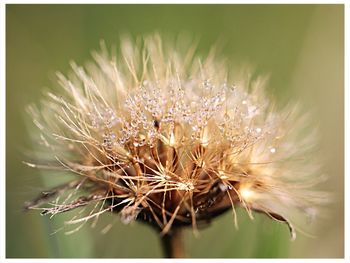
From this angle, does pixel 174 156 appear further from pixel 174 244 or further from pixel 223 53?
pixel 223 53

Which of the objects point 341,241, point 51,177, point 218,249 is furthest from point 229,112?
point 341,241

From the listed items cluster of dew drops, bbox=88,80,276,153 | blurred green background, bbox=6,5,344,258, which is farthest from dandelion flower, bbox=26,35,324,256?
blurred green background, bbox=6,5,344,258

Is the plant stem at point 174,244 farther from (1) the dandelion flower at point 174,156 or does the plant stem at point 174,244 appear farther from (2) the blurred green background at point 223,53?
(2) the blurred green background at point 223,53

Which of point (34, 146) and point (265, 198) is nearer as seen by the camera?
point (265, 198)

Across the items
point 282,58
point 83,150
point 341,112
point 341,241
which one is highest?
point 282,58

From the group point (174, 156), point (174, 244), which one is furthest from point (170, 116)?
point (174, 244)

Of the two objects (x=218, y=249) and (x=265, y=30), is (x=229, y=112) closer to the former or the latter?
(x=218, y=249)
